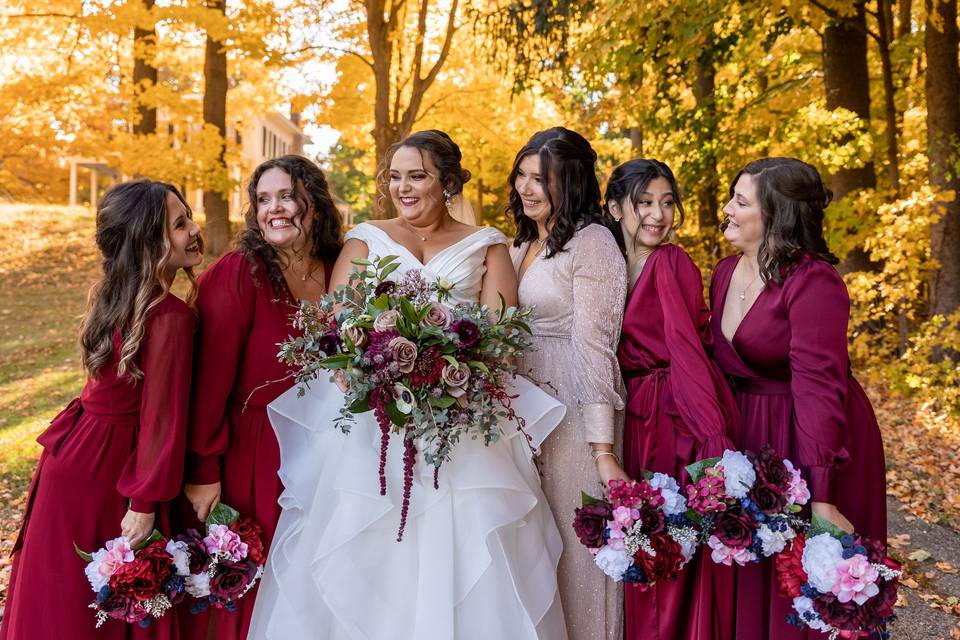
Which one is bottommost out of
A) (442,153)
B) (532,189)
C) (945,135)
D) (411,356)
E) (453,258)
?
(411,356)

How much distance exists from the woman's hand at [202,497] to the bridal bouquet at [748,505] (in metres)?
1.99

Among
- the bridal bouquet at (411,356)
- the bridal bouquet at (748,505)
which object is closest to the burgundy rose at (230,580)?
the bridal bouquet at (411,356)

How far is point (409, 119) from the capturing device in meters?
9.31

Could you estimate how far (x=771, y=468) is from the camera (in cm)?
299

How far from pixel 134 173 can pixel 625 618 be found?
39.9 feet

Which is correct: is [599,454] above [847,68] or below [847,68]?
below

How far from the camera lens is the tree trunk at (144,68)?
12.7 metres

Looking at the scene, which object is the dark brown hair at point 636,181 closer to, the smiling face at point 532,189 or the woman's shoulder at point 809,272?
the smiling face at point 532,189

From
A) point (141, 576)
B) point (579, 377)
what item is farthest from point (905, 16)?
point (141, 576)

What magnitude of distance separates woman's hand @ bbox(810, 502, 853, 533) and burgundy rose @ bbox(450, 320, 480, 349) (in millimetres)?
1459

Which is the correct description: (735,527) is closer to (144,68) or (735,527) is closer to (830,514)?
(830,514)

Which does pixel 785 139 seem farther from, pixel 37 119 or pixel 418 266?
pixel 37 119

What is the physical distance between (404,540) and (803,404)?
1.68 meters

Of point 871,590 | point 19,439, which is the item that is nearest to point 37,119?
point 19,439
